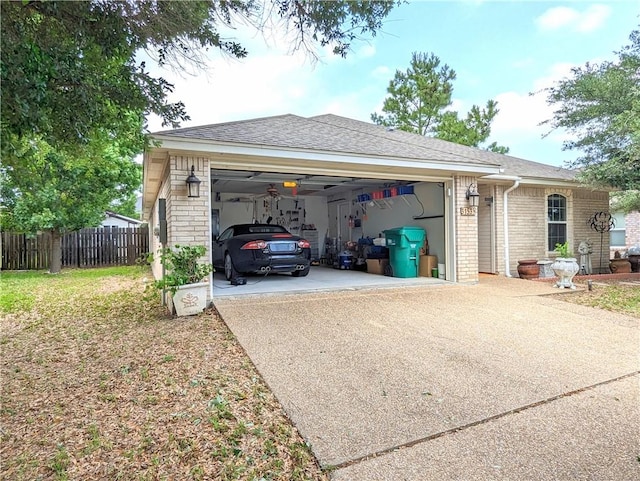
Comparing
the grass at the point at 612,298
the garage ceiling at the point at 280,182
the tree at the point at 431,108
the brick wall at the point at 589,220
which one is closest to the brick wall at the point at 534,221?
the brick wall at the point at 589,220

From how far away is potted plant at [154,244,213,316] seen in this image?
17.8 ft

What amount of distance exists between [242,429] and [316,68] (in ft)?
13.0

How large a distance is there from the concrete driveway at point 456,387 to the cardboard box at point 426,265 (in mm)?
3238

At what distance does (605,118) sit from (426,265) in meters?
5.64

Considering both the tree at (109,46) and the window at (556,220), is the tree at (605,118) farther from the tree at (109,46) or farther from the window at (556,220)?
the tree at (109,46)

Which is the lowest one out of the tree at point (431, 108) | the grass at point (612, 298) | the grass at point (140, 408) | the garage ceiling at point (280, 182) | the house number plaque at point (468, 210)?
the grass at point (140, 408)

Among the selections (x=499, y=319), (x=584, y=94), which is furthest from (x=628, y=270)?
(x=499, y=319)

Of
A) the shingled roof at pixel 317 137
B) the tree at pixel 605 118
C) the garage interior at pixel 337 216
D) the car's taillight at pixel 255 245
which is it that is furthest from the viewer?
the garage interior at pixel 337 216

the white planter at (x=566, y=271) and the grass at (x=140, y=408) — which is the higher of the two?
the white planter at (x=566, y=271)

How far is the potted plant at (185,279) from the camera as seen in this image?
543 cm

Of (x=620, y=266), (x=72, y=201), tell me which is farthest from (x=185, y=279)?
(x=620, y=266)

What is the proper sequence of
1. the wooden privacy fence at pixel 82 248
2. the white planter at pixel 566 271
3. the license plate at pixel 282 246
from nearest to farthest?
the white planter at pixel 566 271
the license plate at pixel 282 246
the wooden privacy fence at pixel 82 248

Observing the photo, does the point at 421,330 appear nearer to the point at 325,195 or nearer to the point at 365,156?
the point at 365,156

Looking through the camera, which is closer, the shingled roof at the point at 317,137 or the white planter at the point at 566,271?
the shingled roof at the point at 317,137
